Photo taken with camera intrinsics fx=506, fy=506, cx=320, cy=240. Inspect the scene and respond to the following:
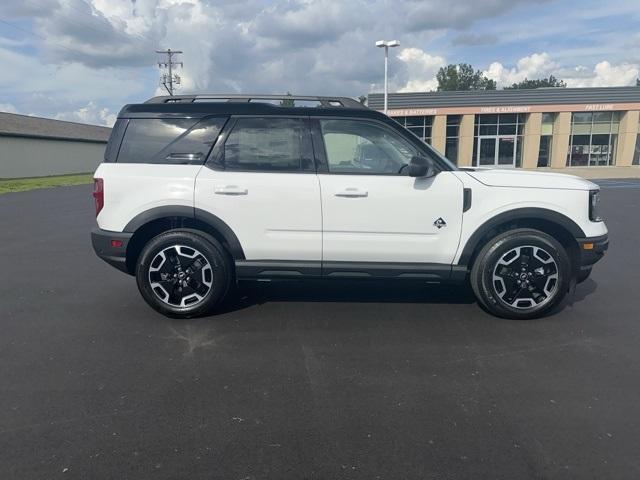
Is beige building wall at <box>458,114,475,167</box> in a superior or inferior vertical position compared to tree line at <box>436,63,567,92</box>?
inferior

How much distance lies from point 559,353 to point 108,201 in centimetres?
406

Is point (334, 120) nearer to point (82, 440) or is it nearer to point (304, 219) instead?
point (304, 219)

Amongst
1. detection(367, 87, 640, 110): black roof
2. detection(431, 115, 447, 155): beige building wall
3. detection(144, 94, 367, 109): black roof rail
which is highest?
detection(367, 87, 640, 110): black roof

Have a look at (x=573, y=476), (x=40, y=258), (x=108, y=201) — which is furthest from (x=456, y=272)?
(x=40, y=258)

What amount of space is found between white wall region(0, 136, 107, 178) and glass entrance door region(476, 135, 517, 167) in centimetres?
3340

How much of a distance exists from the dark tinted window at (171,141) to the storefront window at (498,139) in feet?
112

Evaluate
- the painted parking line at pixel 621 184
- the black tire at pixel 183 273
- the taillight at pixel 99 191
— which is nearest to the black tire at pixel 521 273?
the black tire at pixel 183 273

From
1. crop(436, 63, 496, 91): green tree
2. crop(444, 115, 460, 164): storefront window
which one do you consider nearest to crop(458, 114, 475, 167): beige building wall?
crop(444, 115, 460, 164): storefront window

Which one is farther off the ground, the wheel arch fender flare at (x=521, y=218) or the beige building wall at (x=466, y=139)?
the beige building wall at (x=466, y=139)

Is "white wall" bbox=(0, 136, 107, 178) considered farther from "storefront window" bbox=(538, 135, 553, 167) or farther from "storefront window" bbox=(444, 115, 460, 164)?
"storefront window" bbox=(538, 135, 553, 167)

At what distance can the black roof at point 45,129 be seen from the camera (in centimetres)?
3831

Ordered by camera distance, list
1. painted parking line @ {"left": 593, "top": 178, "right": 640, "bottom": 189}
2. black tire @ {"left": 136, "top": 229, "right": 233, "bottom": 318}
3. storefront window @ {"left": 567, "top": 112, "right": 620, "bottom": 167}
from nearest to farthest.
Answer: black tire @ {"left": 136, "top": 229, "right": 233, "bottom": 318} → painted parking line @ {"left": 593, "top": 178, "right": 640, "bottom": 189} → storefront window @ {"left": 567, "top": 112, "right": 620, "bottom": 167}

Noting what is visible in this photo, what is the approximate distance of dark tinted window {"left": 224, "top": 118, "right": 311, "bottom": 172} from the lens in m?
4.64

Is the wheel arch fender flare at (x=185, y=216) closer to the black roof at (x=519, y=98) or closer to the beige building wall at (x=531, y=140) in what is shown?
the black roof at (x=519, y=98)
